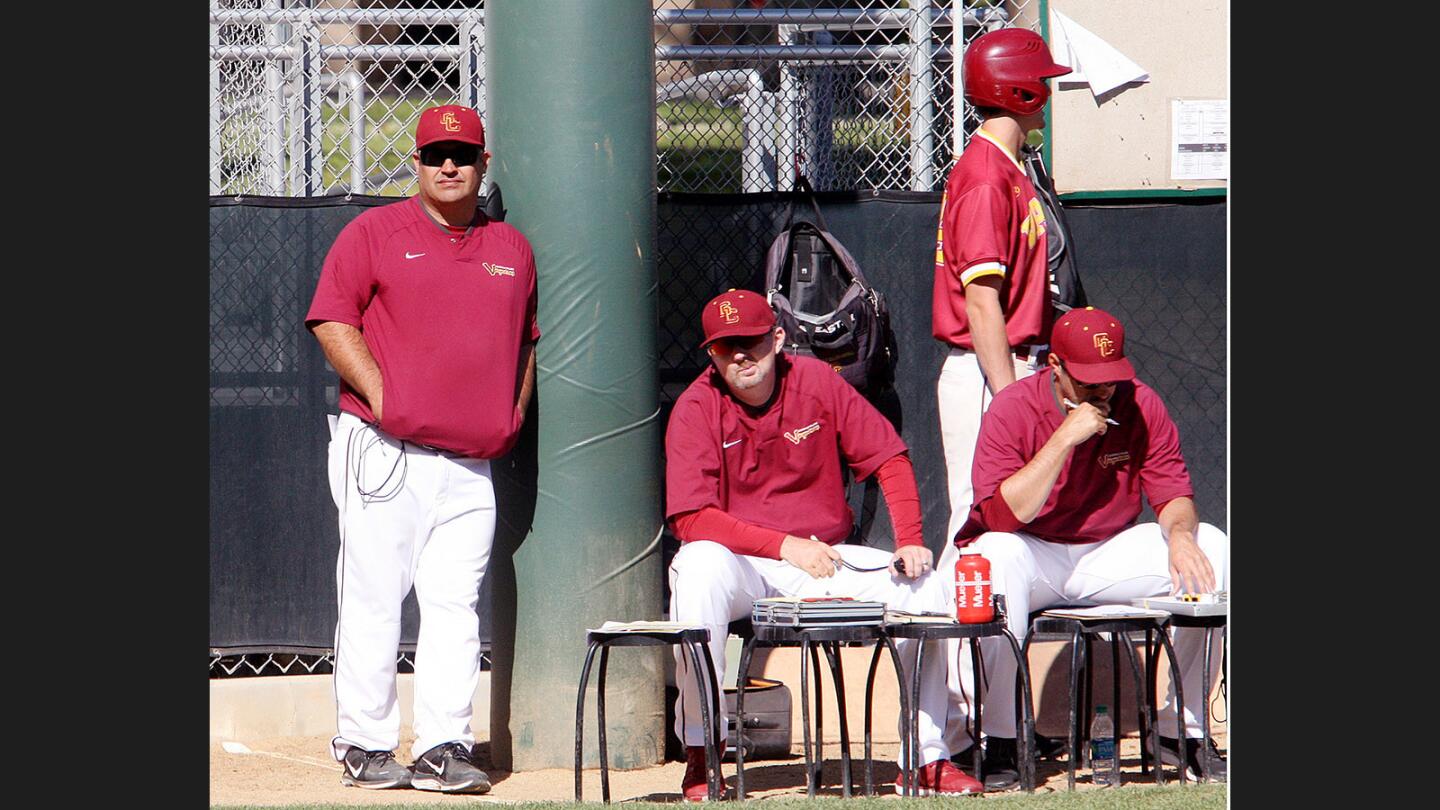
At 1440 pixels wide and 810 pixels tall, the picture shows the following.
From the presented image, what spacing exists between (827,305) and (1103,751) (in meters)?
1.97

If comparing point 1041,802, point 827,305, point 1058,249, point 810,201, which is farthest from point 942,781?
point 810,201

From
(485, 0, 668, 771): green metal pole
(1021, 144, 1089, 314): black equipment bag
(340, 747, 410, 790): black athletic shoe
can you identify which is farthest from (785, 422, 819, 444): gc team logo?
(340, 747, 410, 790): black athletic shoe

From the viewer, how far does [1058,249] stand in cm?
632

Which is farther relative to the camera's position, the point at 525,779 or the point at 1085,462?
the point at 525,779

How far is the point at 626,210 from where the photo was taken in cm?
565

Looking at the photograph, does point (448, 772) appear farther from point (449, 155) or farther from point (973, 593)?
point (449, 155)

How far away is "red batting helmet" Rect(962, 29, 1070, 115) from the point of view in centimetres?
568

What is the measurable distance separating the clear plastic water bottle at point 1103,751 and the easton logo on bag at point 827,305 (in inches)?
63.9

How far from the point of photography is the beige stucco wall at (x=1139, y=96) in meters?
6.94

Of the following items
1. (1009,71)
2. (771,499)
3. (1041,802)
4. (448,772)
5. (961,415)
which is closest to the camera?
(1041,802)

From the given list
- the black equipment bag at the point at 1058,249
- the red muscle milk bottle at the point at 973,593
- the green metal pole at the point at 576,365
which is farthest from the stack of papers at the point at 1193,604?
the green metal pole at the point at 576,365

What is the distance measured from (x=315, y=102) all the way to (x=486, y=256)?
2.00m

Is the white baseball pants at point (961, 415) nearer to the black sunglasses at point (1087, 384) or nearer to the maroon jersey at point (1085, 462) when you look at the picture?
the maroon jersey at point (1085, 462)

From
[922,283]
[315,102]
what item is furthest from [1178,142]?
[315,102]
